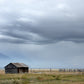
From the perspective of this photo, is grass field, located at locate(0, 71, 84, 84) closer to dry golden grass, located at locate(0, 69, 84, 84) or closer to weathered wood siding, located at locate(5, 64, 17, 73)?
dry golden grass, located at locate(0, 69, 84, 84)

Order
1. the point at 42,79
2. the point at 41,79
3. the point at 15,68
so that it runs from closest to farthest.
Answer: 1. the point at 41,79
2. the point at 42,79
3. the point at 15,68

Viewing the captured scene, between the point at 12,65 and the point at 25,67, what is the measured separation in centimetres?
613

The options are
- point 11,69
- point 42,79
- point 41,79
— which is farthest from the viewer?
point 11,69

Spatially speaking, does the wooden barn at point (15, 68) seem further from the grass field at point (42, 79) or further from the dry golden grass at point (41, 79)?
the grass field at point (42, 79)

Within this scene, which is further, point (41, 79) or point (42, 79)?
point (42, 79)

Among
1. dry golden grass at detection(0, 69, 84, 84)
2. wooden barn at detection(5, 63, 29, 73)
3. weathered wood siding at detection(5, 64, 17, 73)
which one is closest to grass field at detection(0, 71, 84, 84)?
dry golden grass at detection(0, 69, 84, 84)

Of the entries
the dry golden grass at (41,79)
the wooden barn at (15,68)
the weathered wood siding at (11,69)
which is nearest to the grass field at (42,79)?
the dry golden grass at (41,79)

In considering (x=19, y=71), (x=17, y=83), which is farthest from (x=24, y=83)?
(x=19, y=71)

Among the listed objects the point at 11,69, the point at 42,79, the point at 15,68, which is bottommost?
the point at 42,79

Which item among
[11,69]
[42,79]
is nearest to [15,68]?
[11,69]

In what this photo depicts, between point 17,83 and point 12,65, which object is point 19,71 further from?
point 17,83

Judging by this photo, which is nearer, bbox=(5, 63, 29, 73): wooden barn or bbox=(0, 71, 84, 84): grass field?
bbox=(0, 71, 84, 84): grass field

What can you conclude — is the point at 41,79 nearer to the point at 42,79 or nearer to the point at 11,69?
the point at 42,79

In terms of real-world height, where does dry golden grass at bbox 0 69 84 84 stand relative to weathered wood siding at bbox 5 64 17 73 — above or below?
below
